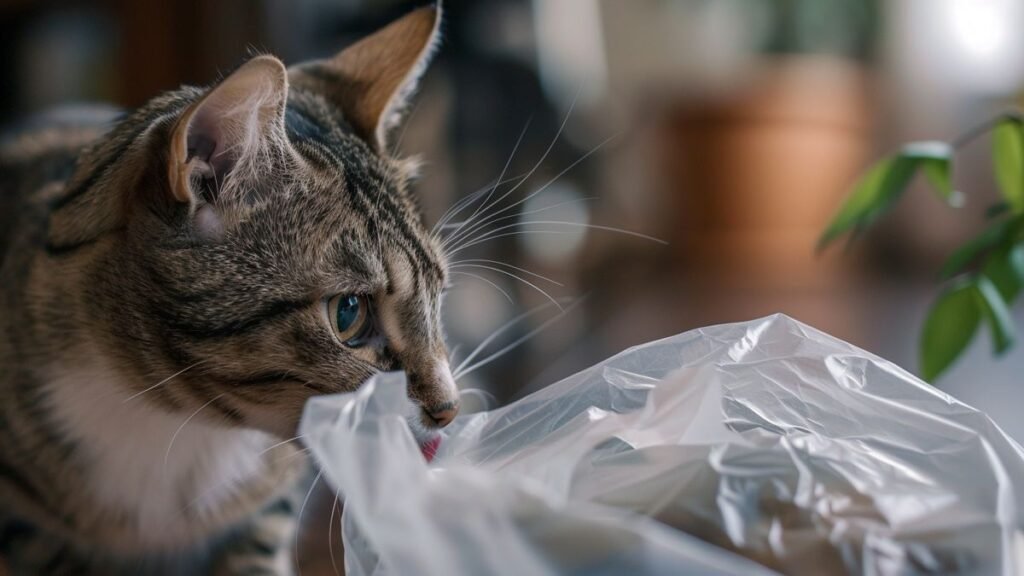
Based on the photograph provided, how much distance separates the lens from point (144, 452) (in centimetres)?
79

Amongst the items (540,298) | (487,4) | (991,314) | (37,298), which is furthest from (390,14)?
(991,314)

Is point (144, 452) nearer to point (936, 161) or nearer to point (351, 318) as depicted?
point (351, 318)

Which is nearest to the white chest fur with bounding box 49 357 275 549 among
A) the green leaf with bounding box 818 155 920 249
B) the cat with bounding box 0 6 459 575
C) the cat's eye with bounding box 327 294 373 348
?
the cat with bounding box 0 6 459 575

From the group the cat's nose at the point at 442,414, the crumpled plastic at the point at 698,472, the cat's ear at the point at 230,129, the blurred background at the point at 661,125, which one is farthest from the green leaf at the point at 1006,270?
the blurred background at the point at 661,125

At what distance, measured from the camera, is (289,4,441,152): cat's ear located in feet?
2.70

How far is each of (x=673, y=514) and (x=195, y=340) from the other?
1.24ft

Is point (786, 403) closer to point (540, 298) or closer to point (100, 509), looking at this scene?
point (100, 509)

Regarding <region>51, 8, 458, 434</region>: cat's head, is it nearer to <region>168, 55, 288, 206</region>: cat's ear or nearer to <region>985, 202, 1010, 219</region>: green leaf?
<region>168, 55, 288, 206</region>: cat's ear

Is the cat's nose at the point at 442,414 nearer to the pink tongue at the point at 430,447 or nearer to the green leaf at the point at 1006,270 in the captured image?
the pink tongue at the point at 430,447

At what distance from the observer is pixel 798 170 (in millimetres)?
3365

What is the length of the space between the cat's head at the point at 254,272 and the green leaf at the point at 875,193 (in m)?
0.35

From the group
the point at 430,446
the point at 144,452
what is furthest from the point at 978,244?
the point at 144,452

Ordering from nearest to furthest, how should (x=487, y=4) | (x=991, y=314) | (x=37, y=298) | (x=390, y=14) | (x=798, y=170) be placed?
1. (x=991, y=314)
2. (x=37, y=298)
3. (x=390, y=14)
4. (x=487, y=4)
5. (x=798, y=170)

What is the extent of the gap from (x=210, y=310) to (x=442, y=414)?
19 centimetres
